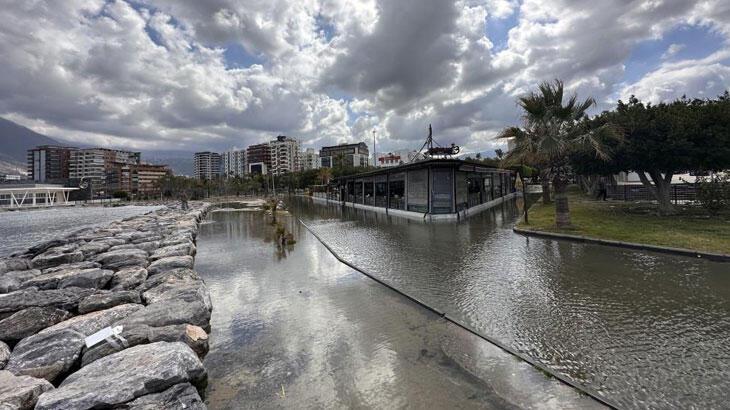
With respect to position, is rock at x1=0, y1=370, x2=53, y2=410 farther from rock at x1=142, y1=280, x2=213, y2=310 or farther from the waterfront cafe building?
the waterfront cafe building

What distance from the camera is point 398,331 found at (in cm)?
577

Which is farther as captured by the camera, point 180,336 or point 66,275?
point 66,275

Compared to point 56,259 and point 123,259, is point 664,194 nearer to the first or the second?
point 123,259

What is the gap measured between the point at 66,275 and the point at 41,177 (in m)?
226

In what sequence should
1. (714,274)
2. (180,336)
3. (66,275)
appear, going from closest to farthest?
(180,336) < (714,274) < (66,275)

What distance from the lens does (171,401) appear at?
364 centimetres

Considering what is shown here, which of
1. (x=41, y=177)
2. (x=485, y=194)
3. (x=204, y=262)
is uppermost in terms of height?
(x=41, y=177)

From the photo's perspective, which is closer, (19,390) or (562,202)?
(19,390)

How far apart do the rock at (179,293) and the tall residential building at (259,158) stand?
157884mm

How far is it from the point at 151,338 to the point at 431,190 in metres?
19.5

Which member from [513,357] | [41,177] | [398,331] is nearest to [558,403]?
[513,357]

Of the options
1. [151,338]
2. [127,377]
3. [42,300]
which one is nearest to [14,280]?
[42,300]

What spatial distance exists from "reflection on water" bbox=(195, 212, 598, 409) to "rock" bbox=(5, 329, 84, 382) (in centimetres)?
186

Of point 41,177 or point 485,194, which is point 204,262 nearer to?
point 485,194
